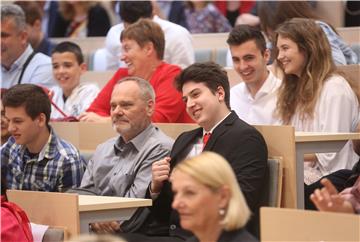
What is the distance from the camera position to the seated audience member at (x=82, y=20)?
394 inches

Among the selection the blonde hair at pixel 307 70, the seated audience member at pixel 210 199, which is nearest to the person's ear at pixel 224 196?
the seated audience member at pixel 210 199

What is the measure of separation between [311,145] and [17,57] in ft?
10.9

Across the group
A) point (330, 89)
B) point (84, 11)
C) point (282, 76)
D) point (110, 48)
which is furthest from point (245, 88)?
point (84, 11)

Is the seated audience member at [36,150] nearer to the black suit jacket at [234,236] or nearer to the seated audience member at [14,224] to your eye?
the seated audience member at [14,224]

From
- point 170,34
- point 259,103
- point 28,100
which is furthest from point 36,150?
point 170,34

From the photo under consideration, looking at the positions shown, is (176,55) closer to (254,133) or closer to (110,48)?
(110,48)

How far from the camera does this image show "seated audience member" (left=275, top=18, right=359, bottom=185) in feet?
18.4

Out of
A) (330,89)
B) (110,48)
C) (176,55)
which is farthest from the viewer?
(110,48)

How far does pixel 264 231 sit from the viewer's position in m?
3.80

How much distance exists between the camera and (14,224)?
459cm

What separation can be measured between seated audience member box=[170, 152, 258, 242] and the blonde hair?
7.28 feet

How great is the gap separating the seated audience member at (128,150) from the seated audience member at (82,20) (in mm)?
4384

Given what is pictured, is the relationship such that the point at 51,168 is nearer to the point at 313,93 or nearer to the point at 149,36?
the point at 149,36

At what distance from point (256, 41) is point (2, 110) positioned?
164 centimetres
